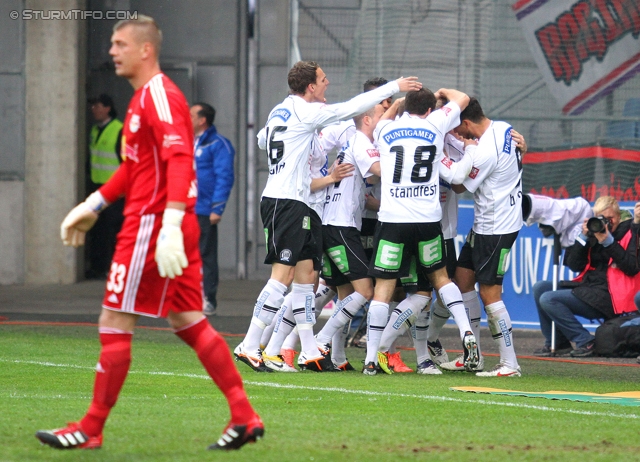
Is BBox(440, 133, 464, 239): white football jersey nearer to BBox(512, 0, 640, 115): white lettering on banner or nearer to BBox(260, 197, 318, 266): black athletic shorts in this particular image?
BBox(260, 197, 318, 266): black athletic shorts

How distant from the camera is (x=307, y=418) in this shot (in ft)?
19.1

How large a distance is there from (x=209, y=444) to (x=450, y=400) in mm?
2087

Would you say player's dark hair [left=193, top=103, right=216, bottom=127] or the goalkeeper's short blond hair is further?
player's dark hair [left=193, top=103, right=216, bottom=127]

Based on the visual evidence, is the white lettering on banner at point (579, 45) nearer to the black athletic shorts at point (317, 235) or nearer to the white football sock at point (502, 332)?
the white football sock at point (502, 332)

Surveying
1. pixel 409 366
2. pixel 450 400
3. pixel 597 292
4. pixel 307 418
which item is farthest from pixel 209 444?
pixel 597 292

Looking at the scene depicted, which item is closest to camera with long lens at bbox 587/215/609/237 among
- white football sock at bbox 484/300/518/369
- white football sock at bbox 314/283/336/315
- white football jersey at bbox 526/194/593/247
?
white football jersey at bbox 526/194/593/247

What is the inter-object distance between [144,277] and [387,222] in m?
3.71

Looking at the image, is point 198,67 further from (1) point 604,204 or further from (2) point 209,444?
(2) point 209,444

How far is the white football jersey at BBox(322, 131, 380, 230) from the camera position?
8.80 meters

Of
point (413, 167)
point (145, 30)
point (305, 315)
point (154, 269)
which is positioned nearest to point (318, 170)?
point (413, 167)

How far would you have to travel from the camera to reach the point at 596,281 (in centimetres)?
1016

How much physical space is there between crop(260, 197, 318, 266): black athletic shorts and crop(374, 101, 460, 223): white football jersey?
1.94 feet

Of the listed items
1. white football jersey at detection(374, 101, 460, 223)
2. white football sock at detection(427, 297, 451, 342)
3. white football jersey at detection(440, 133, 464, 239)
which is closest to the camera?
white football jersey at detection(374, 101, 460, 223)

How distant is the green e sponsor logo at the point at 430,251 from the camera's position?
8.30 m
